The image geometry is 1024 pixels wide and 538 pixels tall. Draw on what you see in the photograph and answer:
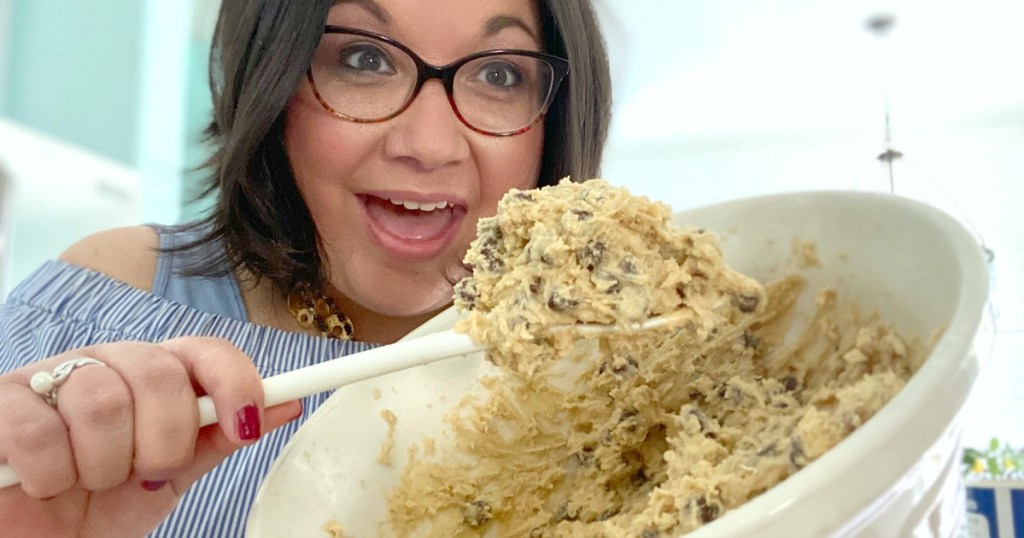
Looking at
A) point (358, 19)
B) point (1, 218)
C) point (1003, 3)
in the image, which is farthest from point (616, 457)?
point (1003, 3)

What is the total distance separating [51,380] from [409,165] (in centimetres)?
35

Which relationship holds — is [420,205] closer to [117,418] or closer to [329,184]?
[329,184]

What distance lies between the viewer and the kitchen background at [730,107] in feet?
6.34

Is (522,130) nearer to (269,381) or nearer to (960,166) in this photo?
(269,381)

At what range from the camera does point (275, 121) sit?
670 mm

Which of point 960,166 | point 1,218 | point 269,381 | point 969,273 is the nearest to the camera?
point 969,273

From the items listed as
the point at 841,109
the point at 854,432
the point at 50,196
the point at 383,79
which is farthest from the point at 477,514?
the point at 841,109

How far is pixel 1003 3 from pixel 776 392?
2027 millimetres

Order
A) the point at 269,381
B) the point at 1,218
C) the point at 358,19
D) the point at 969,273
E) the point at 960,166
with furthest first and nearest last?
the point at 960,166 < the point at 1,218 < the point at 358,19 < the point at 269,381 < the point at 969,273

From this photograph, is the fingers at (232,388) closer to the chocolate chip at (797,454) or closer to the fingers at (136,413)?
the fingers at (136,413)

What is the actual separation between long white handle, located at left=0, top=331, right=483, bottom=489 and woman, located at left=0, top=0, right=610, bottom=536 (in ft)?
0.48

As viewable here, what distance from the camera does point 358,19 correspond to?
63cm

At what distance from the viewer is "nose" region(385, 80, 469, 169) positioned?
0.61 meters

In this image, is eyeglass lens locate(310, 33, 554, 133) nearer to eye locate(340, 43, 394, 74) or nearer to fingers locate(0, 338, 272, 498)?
eye locate(340, 43, 394, 74)
